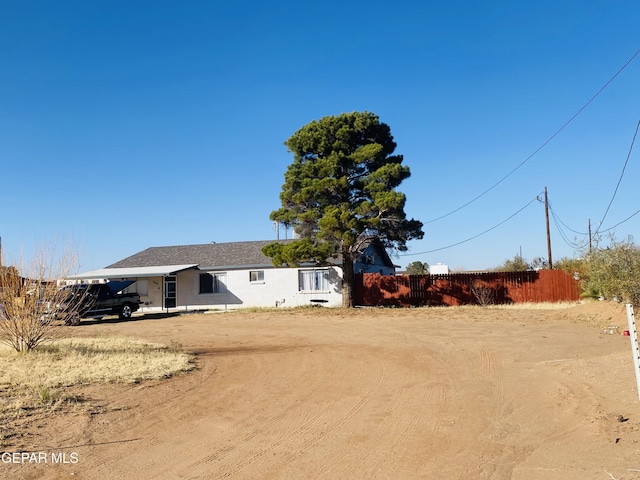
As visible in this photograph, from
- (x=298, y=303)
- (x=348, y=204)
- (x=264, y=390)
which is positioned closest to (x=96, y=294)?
(x=298, y=303)

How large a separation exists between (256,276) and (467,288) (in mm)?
12655

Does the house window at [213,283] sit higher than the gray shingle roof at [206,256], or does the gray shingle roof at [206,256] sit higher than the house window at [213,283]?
the gray shingle roof at [206,256]

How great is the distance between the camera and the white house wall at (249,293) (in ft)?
97.8

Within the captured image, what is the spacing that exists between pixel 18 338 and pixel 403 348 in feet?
30.3

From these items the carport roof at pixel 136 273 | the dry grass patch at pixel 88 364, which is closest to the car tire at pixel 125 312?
the carport roof at pixel 136 273

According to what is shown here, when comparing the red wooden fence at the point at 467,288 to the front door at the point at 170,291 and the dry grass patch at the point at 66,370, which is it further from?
the dry grass patch at the point at 66,370

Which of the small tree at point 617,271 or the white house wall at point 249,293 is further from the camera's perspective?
the white house wall at point 249,293

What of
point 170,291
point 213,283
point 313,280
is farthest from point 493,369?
point 170,291

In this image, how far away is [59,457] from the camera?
5395mm

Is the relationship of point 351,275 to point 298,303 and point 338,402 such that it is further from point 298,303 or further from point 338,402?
point 338,402

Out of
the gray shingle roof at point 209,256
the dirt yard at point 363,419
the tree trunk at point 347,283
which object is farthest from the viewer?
the gray shingle roof at point 209,256

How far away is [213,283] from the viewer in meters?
32.2

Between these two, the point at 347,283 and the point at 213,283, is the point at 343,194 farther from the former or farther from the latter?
the point at 213,283

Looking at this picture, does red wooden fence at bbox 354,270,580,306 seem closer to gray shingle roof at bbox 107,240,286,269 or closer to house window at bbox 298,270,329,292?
house window at bbox 298,270,329,292
